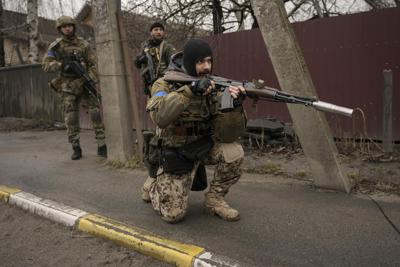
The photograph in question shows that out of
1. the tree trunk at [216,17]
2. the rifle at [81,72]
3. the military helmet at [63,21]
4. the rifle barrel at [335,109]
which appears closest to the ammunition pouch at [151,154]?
the rifle barrel at [335,109]

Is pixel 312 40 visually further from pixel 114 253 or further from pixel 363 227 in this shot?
pixel 114 253

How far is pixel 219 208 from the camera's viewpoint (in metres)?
3.20

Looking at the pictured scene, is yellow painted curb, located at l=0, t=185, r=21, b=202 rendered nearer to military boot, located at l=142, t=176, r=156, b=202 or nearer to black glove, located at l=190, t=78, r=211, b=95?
military boot, located at l=142, t=176, r=156, b=202

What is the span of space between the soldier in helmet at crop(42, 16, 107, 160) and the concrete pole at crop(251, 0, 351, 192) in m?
2.97

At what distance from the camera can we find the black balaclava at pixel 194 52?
2.88 metres

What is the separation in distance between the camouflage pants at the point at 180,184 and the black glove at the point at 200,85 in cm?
56

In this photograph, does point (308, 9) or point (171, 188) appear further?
point (308, 9)

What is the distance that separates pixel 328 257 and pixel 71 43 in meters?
4.70

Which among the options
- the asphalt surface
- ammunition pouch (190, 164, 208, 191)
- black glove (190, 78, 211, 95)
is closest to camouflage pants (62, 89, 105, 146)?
the asphalt surface

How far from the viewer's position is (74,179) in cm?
470

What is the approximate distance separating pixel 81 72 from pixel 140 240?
352cm

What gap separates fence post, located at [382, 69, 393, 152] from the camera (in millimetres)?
5312

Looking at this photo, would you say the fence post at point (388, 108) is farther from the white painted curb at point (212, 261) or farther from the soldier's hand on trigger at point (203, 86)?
the white painted curb at point (212, 261)

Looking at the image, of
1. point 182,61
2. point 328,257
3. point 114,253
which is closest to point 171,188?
point 114,253
